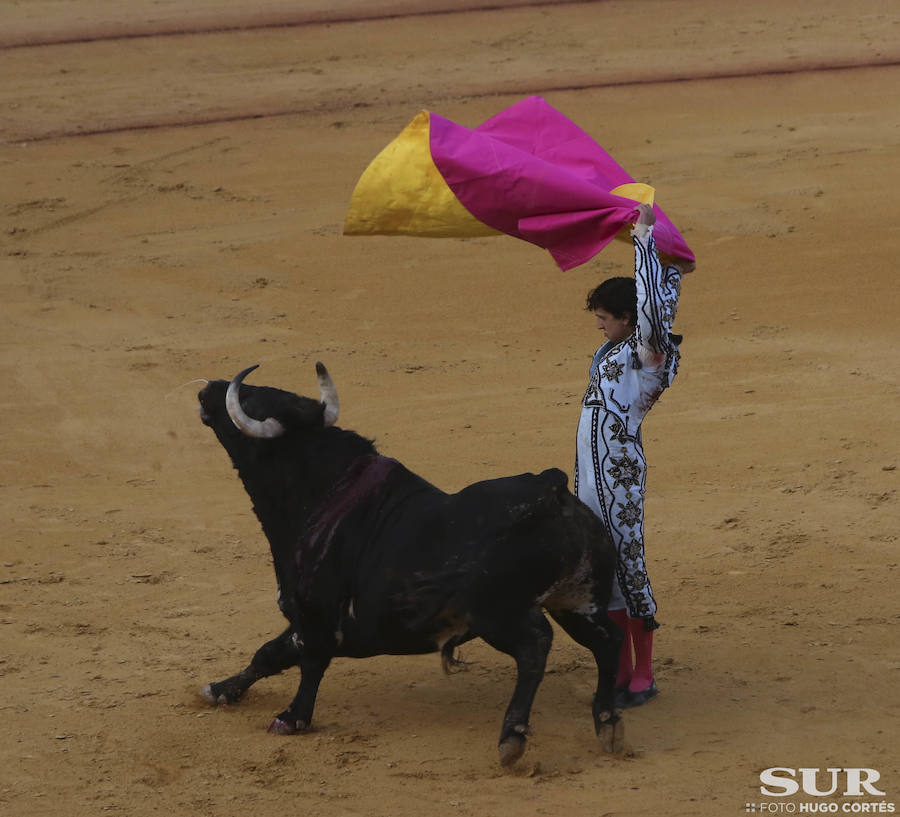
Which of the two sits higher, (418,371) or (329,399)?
(329,399)

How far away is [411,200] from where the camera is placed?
5738mm

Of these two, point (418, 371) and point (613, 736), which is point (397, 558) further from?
point (418, 371)

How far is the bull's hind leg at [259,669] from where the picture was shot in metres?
5.66

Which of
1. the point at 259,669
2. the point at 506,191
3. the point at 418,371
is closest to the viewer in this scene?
the point at 506,191

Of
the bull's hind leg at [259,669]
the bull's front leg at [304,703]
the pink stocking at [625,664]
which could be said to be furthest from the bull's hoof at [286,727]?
the pink stocking at [625,664]

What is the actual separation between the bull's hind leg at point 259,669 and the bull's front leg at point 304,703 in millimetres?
106

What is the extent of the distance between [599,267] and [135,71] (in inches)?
288

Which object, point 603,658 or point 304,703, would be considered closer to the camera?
point 603,658

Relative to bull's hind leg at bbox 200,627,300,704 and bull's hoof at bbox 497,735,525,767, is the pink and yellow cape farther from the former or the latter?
bull's hoof at bbox 497,735,525,767

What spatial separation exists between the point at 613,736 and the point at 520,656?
444 mm

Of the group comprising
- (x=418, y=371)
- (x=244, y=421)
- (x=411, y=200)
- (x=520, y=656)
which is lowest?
(x=520, y=656)

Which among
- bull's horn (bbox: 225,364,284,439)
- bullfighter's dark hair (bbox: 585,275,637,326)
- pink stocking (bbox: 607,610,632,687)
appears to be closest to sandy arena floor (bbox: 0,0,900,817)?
pink stocking (bbox: 607,610,632,687)

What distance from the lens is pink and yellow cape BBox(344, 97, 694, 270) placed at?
18.0 feet

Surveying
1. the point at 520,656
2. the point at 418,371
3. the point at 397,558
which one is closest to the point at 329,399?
the point at 397,558
